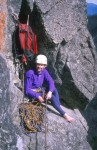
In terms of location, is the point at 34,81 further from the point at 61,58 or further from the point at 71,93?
the point at 71,93

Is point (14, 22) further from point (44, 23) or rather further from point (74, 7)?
point (74, 7)

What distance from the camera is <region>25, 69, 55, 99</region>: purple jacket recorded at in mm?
10172

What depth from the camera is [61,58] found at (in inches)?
457

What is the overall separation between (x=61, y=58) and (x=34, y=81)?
64.0 inches

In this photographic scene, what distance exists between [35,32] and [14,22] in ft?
3.63

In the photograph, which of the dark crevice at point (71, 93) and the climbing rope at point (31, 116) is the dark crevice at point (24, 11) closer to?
the dark crevice at point (71, 93)

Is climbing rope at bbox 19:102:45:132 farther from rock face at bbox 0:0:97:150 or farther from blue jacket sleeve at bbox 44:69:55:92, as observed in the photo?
blue jacket sleeve at bbox 44:69:55:92

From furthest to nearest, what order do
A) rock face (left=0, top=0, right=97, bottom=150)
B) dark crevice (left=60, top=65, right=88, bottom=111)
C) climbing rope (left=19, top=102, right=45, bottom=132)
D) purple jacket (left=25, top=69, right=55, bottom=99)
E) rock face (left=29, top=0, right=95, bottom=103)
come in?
dark crevice (left=60, top=65, right=88, bottom=111)
rock face (left=29, top=0, right=95, bottom=103)
purple jacket (left=25, top=69, right=55, bottom=99)
rock face (left=0, top=0, right=97, bottom=150)
climbing rope (left=19, top=102, right=45, bottom=132)

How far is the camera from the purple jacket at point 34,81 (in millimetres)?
10172

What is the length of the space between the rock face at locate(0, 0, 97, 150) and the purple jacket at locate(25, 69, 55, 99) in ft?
0.91

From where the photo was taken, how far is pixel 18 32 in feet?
35.3

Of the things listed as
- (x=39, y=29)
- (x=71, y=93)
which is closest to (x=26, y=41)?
(x=39, y=29)

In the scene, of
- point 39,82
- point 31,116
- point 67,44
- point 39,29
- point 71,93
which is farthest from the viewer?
point 71,93

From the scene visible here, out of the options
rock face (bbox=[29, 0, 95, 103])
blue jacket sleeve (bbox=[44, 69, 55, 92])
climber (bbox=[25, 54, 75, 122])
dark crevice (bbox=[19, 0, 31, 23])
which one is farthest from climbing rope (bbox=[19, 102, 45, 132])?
dark crevice (bbox=[19, 0, 31, 23])
